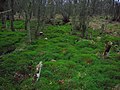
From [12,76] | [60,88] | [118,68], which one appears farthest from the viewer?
[118,68]

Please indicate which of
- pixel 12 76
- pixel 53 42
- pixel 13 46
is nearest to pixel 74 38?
pixel 53 42

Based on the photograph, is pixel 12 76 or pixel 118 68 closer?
pixel 12 76

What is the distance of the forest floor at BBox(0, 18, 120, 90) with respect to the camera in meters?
16.9

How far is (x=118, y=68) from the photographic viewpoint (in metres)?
20.1

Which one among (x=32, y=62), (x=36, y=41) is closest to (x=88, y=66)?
(x=32, y=62)

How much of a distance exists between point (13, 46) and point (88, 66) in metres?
10.4

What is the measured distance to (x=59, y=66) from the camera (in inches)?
778

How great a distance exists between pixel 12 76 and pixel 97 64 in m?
7.12

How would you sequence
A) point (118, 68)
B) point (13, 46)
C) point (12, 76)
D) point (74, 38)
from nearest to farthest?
point (12, 76)
point (118, 68)
point (13, 46)
point (74, 38)

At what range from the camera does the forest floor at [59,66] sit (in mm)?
16875

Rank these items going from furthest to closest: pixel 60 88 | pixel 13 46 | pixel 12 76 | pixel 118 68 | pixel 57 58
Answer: pixel 13 46
pixel 57 58
pixel 118 68
pixel 12 76
pixel 60 88

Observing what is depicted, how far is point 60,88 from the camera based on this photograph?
16219 mm

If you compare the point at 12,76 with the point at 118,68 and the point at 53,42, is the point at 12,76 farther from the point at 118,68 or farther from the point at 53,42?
the point at 53,42

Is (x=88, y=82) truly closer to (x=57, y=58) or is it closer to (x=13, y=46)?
(x=57, y=58)
